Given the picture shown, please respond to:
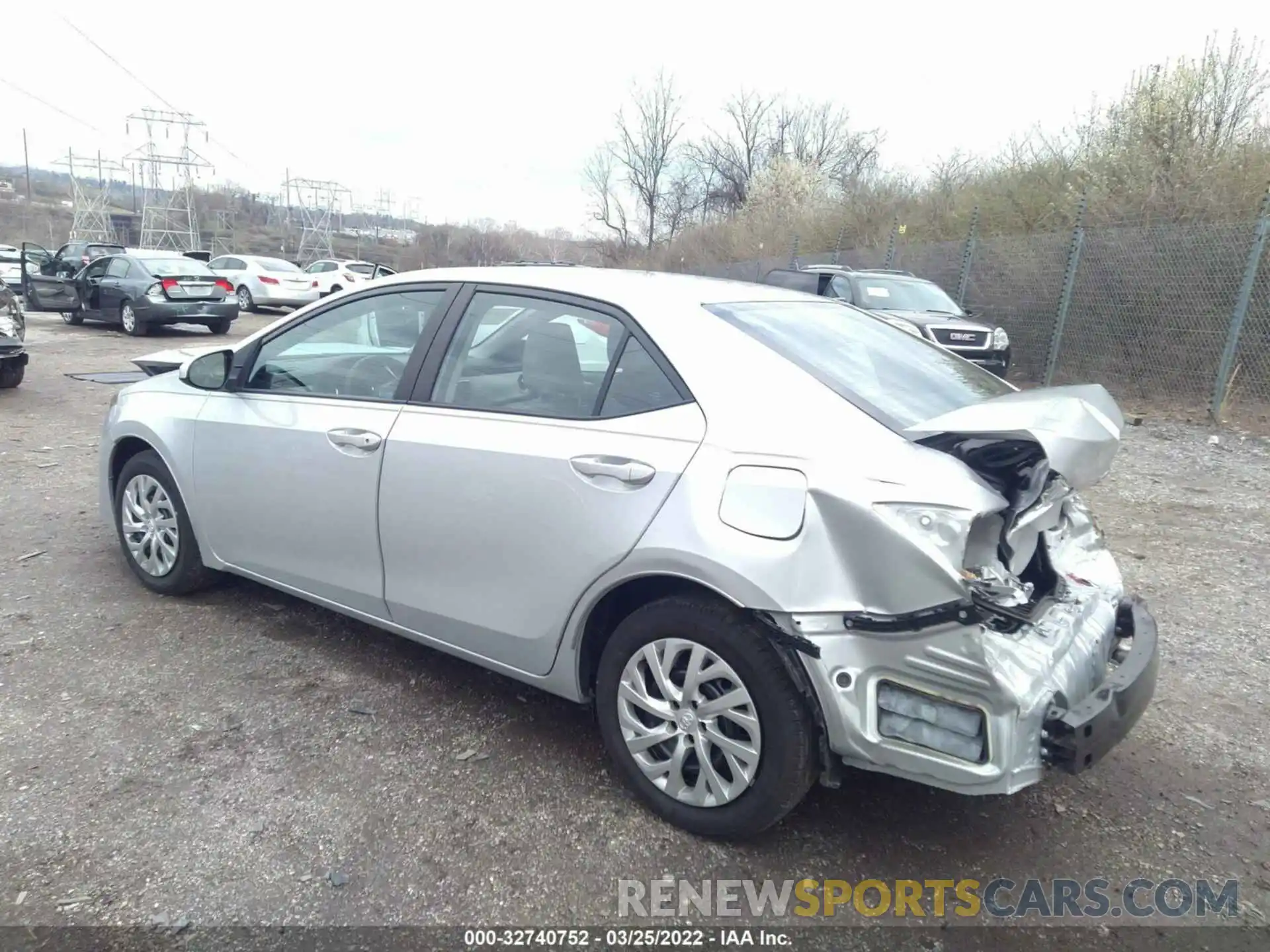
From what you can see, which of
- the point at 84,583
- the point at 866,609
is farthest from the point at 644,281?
the point at 84,583

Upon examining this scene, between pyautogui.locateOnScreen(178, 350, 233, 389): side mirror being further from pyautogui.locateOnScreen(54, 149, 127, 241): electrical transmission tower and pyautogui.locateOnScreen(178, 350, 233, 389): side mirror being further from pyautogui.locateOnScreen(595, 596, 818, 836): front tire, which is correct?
pyautogui.locateOnScreen(54, 149, 127, 241): electrical transmission tower

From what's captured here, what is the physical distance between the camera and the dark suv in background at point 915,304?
10727mm

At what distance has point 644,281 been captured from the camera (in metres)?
3.09

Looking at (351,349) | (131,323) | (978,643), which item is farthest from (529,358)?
(131,323)

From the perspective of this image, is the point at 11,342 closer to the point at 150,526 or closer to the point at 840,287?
the point at 150,526

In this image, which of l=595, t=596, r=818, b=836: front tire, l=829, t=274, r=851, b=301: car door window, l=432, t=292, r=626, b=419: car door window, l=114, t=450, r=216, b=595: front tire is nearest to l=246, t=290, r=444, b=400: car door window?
l=432, t=292, r=626, b=419: car door window

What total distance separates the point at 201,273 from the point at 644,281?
53.7ft

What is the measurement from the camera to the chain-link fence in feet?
31.8

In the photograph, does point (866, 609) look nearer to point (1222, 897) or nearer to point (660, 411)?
point (660, 411)

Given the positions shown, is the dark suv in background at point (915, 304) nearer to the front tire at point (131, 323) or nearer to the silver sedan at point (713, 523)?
the silver sedan at point (713, 523)

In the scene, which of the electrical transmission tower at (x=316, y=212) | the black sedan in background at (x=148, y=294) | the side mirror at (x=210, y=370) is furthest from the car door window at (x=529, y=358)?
the electrical transmission tower at (x=316, y=212)

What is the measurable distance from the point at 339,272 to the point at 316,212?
147ft

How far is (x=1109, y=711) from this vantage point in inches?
A: 89.9

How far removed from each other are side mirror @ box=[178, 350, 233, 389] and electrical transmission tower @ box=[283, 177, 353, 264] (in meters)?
59.6
